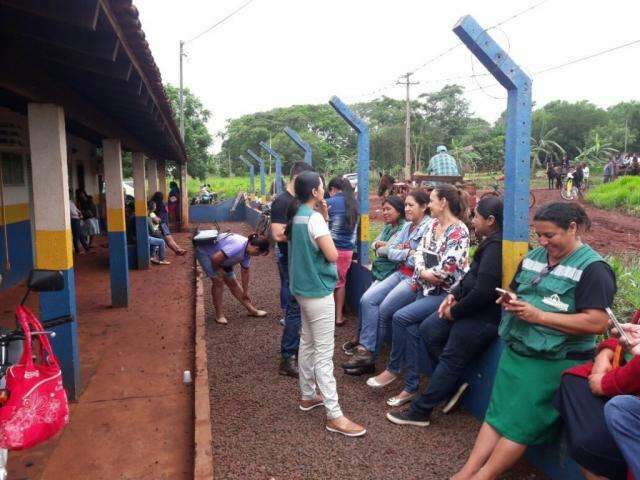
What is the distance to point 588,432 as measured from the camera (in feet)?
7.43

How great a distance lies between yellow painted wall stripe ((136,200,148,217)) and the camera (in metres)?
9.67

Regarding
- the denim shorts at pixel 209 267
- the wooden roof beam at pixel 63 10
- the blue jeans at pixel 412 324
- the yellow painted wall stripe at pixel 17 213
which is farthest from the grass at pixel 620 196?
the wooden roof beam at pixel 63 10

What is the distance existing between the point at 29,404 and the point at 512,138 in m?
2.86

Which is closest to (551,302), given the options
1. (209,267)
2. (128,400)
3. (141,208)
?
(128,400)

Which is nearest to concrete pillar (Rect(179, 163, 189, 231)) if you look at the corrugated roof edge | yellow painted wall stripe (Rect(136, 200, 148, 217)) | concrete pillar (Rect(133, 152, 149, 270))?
concrete pillar (Rect(133, 152, 149, 270))

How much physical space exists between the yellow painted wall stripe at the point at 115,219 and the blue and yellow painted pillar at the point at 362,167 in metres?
3.29

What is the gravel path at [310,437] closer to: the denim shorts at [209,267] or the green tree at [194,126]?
the denim shorts at [209,267]

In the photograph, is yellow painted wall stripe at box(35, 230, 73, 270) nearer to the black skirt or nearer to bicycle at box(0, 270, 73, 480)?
bicycle at box(0, 270, 73, 480)

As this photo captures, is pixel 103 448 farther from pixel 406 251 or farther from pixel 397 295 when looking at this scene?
pixel 406 251

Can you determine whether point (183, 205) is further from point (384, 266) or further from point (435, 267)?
point (435, 267)

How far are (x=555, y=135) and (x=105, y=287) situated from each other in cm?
3943

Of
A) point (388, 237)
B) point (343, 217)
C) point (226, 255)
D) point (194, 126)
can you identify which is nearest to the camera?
point (388, 237)

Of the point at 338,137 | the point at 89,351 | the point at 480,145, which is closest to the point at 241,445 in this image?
the point at 89,351

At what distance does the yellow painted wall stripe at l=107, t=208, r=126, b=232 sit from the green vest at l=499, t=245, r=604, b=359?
19.0 feet
